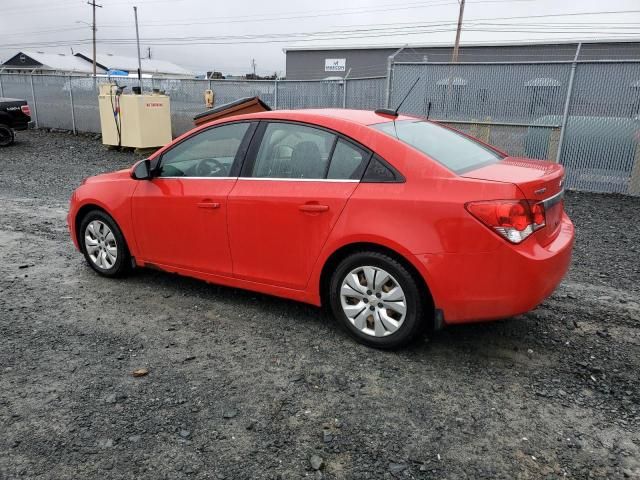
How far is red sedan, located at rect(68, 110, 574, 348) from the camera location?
10.2 feet

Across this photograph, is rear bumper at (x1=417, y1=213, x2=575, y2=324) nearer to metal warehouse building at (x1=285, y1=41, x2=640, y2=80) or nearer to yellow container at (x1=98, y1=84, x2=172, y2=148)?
yellow container at (x1=98, y1=84, x2=172, y2=148)

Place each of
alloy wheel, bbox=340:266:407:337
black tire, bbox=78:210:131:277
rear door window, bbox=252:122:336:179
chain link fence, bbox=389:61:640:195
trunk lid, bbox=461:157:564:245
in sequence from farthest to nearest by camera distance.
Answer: chain link fence, bbox=389:61:640:195, black tire, bbox=78:210:131:277, rear door window, bbox=252:122:336:179, alloy wheel, bbox=340:266:407:337, trunk lid, bbox=461:157:564:245

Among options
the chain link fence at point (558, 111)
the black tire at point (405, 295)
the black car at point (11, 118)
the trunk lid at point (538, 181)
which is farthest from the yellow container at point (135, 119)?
the trunk lid at point (538, 181)

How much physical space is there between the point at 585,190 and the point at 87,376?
28.8 feet

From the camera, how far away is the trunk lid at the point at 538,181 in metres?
3.17

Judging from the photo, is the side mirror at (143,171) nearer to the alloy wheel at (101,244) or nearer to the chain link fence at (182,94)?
the alloy wheel at (101,244)

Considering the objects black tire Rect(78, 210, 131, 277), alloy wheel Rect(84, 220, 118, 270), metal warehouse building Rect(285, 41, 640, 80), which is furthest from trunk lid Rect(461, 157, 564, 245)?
metal warehouse building Rect(285, 41, 640, 80)

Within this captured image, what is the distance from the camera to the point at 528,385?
3162mm

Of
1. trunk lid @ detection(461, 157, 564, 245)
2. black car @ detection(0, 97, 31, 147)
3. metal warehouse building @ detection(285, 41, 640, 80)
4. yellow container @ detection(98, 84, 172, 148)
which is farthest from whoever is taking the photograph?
metal warehouse building @ detection(285, 41, 640, 80)

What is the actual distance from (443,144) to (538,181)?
803 mm

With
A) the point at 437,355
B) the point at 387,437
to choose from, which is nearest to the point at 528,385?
the point at 437,355

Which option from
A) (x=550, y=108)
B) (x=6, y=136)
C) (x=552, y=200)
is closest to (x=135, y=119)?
(x=6, y=136)

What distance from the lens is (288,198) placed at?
370 centimetres

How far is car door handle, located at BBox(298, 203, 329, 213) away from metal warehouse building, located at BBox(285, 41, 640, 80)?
776 inches
